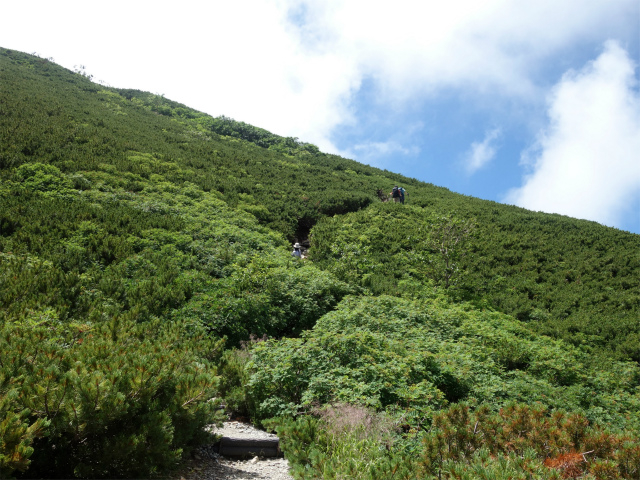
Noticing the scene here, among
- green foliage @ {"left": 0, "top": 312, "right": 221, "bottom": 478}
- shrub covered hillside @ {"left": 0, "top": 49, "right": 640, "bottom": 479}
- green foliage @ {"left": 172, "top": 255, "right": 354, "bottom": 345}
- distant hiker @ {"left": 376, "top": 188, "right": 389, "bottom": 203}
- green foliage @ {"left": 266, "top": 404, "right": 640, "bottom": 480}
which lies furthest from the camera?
distant hiker @ {"left": 376, "top": 188, "right": 389, "bottom": 203}

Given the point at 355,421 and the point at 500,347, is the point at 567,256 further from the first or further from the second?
the point at 355,421

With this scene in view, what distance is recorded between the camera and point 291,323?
34.6 ft

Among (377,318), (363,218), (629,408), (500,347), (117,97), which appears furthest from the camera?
(117,97)

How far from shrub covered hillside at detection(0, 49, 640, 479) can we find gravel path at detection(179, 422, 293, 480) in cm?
46

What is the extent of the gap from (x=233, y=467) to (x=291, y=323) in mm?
5420

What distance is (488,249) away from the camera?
18.2 meters

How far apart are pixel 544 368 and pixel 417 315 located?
10.5ft

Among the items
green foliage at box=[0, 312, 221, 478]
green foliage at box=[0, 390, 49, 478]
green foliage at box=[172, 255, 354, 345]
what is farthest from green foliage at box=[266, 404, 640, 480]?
green foliage at box=[172, 255, 354, 345]

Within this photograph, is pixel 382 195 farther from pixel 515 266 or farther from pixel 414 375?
pixel 414 375

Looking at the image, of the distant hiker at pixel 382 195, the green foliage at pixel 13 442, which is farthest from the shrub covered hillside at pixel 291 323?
the distant hiker at pixel 382 195

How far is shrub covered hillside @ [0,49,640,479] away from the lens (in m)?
3.77

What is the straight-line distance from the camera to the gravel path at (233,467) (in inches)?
190

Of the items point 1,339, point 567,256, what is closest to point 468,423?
point 1,339

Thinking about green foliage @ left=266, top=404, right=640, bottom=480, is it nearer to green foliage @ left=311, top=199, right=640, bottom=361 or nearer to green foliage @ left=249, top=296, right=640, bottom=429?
green foliage @ left=249, top=296, right=640, bottom=429
